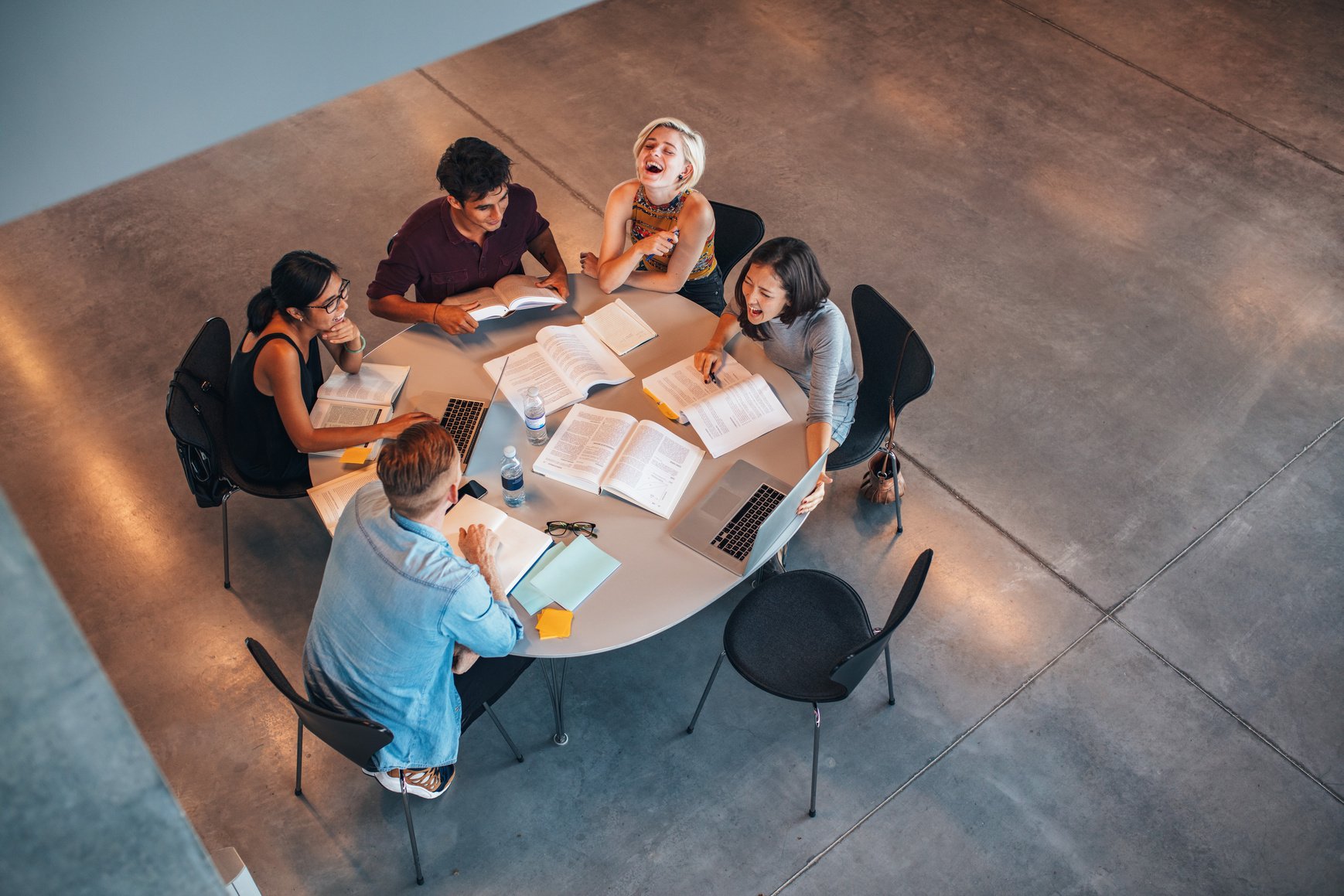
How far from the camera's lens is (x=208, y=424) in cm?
338

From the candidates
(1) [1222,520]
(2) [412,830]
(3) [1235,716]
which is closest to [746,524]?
(2) [412,830]

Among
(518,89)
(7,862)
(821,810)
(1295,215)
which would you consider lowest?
(821,810)

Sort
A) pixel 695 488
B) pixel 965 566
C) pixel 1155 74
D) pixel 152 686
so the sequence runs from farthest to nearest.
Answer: pixel 1155 74 < pixel 965 566 < pixel 152 686 < pixel 695 488

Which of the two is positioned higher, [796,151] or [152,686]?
[796,151]

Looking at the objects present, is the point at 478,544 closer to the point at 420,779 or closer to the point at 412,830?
the point at 420,779

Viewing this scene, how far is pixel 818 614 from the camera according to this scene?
3.28 metres

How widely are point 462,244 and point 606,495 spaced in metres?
1.19

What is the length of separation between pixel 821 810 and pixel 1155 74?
523 cm

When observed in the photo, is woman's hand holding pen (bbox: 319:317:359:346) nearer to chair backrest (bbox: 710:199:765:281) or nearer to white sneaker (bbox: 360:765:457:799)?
white sneaker (bbox: 360:765:457:799)

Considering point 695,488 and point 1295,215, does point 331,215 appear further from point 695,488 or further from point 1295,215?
point 1295,215

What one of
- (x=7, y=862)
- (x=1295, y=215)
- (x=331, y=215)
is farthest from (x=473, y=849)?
(x=1295, y=215)

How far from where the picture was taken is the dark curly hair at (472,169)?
3373mm

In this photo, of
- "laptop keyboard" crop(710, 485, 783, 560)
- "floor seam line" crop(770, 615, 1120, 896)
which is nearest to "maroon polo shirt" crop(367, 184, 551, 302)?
"laptop keyboard" crop(710, 485, 783, 560)

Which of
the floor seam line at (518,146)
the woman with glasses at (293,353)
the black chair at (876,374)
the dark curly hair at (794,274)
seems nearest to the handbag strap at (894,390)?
the black chair at (876,374)
